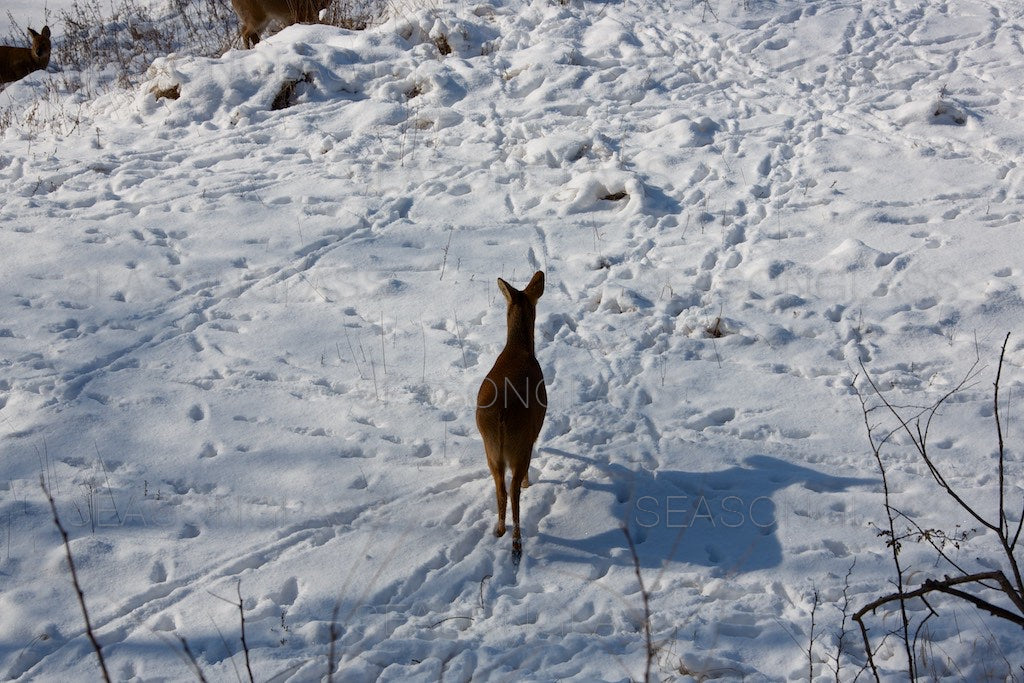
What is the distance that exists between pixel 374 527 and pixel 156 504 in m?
1.36

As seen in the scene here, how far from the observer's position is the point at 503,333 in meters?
6.93

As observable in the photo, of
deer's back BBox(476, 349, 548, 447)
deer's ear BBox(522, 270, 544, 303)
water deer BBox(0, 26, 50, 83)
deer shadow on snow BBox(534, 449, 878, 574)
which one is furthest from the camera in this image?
water deer BBox(0, 26, 50, 83)

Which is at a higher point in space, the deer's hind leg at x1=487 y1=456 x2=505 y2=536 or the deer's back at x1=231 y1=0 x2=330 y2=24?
the deer's back at x1=231 y1=0 x2=330 y2=24

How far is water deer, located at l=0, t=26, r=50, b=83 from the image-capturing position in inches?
507

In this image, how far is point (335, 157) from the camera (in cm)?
975

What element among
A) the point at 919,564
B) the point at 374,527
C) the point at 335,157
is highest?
the point at 335,157

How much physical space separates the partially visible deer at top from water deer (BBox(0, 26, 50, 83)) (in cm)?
329

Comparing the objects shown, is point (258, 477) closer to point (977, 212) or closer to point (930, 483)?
point (930, 483)

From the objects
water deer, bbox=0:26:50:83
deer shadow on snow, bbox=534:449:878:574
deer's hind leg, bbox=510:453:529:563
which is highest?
water deer, bbox=0:26:50:83

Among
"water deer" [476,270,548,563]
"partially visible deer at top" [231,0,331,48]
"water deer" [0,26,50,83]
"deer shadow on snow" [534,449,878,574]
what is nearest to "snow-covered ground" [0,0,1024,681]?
"deer shadow on snow" [534,449,878,574]

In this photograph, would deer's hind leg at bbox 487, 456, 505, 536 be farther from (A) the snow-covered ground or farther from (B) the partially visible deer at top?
(B) the partially visible deer at top

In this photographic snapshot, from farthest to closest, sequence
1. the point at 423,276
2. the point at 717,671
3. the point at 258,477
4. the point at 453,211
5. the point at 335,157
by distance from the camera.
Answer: the point at 335,157, the point at 453,211, the point at 423,276, the point at 258,477, the point at 717,671

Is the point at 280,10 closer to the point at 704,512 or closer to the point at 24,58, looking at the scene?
the point at 24,58

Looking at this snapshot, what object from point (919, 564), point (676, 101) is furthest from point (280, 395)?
point (676, 101)
